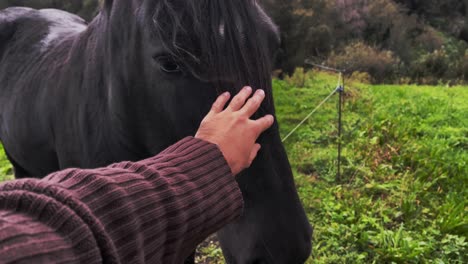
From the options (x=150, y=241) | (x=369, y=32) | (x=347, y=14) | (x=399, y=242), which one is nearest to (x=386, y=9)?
(x=369, y=32)

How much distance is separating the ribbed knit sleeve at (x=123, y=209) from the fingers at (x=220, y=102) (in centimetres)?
14

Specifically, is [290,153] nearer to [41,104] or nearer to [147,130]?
[41,104]

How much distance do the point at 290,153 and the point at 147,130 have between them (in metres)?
4.10

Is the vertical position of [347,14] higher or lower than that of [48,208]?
lower

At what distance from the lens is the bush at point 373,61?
12188 mm

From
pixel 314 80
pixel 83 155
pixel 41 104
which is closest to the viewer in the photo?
pixel 83 155

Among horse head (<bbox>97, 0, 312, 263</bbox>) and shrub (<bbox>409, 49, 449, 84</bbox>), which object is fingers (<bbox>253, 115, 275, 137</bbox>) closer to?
horse head (<bbox>97, 0, 312, 263</bbox>)

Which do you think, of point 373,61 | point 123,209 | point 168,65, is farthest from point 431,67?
point 123,209

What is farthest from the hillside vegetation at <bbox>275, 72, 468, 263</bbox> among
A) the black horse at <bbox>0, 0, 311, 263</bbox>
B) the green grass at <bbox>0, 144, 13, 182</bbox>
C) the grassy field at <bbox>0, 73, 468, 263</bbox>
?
the green grass at <bbox>0, 144, 13, 182</bbox>

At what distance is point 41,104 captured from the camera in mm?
2516

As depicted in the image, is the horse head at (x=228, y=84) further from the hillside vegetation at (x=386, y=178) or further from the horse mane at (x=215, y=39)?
the hillside vegetation at (x=386, y=178)

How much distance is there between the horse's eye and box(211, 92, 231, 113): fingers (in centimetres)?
23

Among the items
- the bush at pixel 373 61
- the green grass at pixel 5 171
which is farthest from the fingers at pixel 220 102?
the bush at pixel 373 61

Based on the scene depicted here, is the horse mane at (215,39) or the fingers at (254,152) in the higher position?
the horse mane at (215,39)
